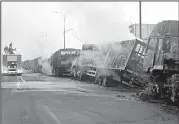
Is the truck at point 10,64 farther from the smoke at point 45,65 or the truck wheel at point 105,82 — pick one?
the truck wheel at point 105,82

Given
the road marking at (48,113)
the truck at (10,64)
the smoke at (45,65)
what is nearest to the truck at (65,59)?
the truck at (10,64)

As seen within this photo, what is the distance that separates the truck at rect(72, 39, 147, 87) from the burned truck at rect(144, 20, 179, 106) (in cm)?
376

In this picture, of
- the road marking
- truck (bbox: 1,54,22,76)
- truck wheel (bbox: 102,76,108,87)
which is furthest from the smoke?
the road marking

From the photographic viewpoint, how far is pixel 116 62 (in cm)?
1867

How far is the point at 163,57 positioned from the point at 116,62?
7316 millimetres

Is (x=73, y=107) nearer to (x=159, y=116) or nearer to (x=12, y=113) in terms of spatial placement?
(x=12, y=113)

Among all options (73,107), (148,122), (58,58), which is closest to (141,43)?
(73,107)

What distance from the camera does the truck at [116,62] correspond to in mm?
16953

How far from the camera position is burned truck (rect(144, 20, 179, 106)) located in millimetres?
11039

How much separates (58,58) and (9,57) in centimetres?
921

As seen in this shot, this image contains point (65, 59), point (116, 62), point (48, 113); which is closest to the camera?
point (48, 113)

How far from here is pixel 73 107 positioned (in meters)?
9.48

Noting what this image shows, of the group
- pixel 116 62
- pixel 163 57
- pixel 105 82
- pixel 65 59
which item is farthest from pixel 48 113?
pixel 65 59

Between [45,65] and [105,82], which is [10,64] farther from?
[105,82]
